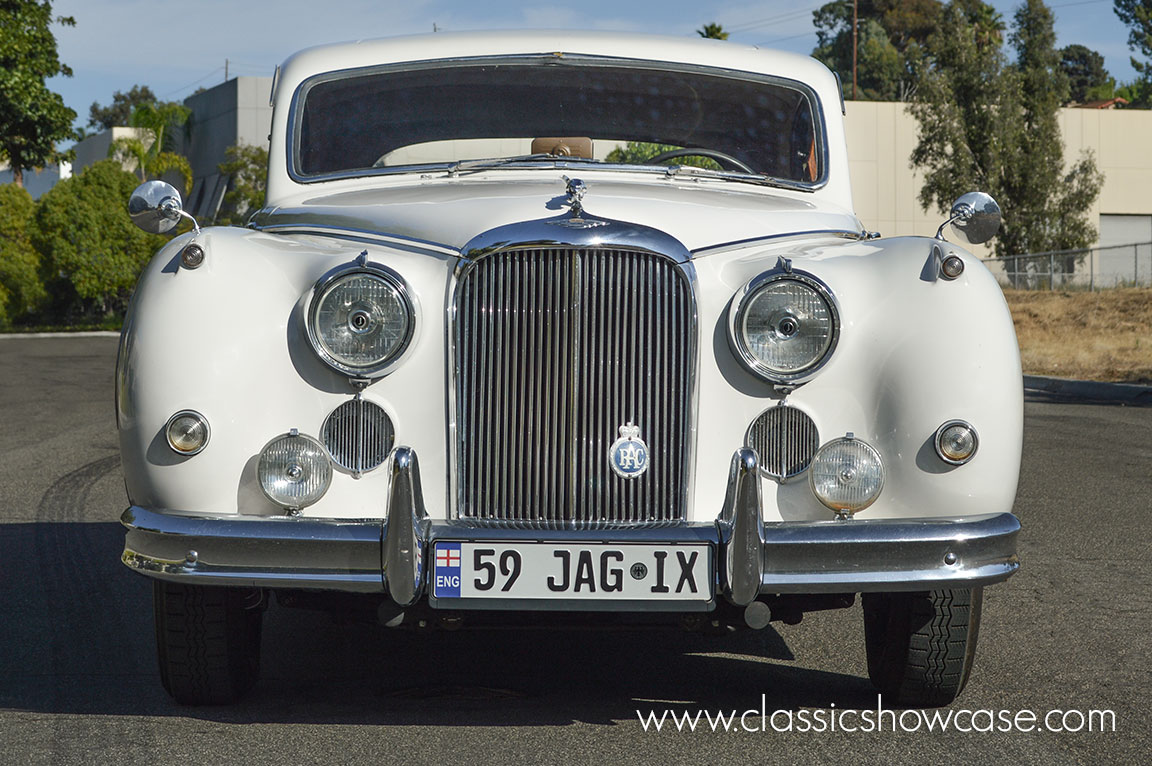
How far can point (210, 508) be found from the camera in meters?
3.37

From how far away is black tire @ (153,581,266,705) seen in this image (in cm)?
361

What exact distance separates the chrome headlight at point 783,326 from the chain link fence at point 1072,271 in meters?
29.9

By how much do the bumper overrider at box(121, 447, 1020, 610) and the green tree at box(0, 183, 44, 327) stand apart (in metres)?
39.8

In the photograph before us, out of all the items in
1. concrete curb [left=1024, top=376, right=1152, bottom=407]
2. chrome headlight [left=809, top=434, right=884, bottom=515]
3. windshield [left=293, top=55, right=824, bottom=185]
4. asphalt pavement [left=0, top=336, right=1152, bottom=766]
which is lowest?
concrete curb [left=1024, top=376, right=1152, bottom=407]

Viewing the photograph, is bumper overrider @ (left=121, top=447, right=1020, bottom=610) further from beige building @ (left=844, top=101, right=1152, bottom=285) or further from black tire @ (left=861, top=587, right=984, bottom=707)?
beige building @ (left=844, top=101, right=1152, bottom=285)

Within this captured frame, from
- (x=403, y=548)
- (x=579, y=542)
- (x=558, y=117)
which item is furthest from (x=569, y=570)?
(x=558, y=117)

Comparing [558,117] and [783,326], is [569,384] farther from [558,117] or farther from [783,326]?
[558,117]

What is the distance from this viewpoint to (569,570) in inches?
124

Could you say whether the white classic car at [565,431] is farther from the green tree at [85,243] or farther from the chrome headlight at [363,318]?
the green tree at [85,243]

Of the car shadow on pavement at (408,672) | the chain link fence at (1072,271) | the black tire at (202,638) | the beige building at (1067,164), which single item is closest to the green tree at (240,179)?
the beige building at (1067,164)

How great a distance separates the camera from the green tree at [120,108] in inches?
3654

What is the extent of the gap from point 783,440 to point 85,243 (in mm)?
41133

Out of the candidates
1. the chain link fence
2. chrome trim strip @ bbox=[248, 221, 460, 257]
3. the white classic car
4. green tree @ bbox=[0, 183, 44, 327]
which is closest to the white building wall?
the chain link fence

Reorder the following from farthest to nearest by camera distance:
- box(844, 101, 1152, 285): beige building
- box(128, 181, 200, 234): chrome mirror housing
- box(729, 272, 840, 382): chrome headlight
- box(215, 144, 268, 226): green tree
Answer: box(215, 144, 268, 226): green tree
box(844, 101, 1152, 285): beige building
box(128, 181, 200, 234): chrome mirror housing
box(729, 272, 840, 382): chrome headlight
